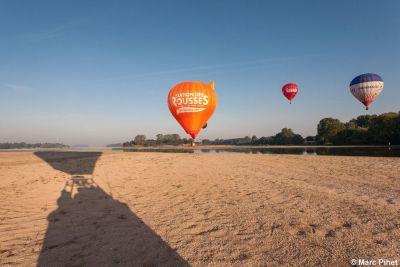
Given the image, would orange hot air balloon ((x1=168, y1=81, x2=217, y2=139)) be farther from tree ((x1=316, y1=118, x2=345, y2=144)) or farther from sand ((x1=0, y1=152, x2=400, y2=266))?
tree ((x1=316, y1=118, x2=345, y2=144))

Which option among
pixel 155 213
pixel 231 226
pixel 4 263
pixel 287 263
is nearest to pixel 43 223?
pixel 4 263

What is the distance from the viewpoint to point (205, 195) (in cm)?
1162

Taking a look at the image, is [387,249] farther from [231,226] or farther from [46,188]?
[46,188]

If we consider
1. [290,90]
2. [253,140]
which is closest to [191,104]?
[290,90]

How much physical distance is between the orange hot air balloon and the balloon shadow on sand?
575 inches

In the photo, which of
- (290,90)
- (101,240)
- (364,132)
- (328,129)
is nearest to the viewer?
(101,240)

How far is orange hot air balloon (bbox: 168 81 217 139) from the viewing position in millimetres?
A: 23828

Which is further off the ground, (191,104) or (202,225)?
(191,104)

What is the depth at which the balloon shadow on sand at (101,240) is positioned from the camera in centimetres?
548

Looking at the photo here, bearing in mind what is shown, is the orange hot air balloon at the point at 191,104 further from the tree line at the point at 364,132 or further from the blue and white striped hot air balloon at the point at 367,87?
the tree line at the point at 364,132

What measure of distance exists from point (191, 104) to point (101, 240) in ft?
59.7

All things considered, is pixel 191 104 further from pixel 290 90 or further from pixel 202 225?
pixel 290 90

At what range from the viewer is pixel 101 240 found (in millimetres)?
6504

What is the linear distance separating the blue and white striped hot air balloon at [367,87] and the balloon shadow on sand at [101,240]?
52529 millimetres
